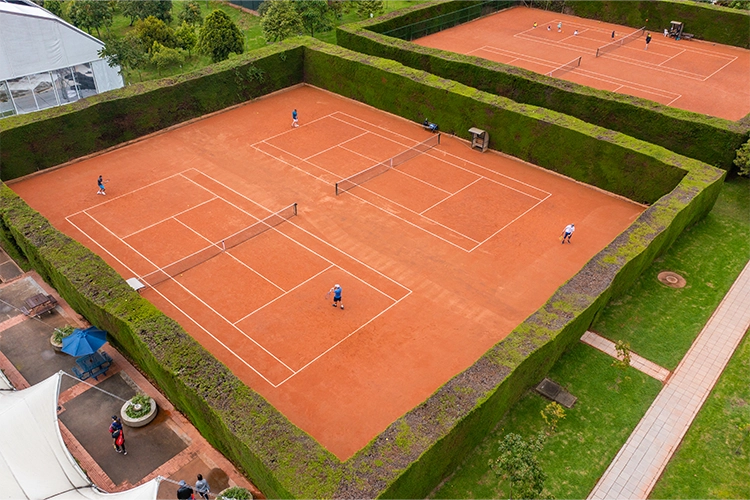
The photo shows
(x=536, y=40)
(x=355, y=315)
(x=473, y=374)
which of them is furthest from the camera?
(x=536, y=40)

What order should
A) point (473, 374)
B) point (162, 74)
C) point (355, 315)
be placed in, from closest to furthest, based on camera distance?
point (473, 374) < point (355, 315) < point (162, 74)

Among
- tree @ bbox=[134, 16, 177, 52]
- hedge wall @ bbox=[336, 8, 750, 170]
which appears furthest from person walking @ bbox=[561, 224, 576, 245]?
tree @ bbox=[134, 16, 177, 52]

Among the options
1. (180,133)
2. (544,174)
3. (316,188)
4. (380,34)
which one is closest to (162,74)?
(180,133)

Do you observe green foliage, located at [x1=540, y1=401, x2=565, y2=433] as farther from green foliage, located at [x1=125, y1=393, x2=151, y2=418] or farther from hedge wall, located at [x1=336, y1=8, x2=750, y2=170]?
hedge wall, located at [x1=336, y1=8, x2=750, y2=170]

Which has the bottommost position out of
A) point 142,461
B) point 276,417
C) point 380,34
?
point 142,461

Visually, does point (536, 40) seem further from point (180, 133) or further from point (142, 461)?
point (142, 461)

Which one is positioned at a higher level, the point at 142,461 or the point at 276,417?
the point at 276,417
